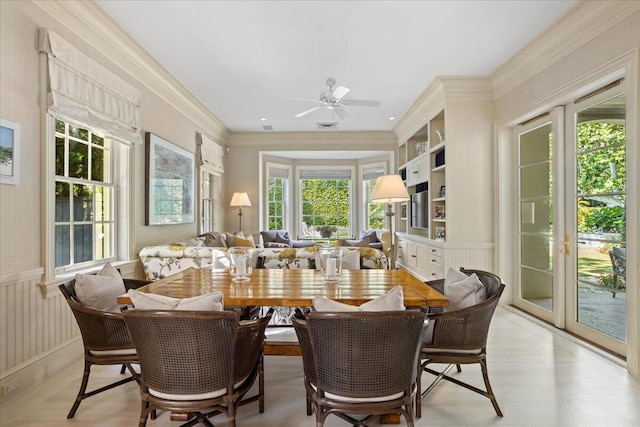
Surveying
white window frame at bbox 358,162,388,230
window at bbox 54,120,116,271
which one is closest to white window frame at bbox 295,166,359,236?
white window frame at bbox 358,162,388,230

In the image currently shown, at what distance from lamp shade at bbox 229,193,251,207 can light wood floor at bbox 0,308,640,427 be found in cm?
428

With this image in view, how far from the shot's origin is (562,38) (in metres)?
3.13

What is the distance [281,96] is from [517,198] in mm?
3384

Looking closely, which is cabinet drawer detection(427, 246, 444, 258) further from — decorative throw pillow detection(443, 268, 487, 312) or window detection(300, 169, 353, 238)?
window detection(300, 169, 353, 238)

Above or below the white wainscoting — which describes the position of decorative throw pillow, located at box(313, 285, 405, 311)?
above

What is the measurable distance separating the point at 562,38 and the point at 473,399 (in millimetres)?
3184

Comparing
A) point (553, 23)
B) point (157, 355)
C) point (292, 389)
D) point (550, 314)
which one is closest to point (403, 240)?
point (550, 314)

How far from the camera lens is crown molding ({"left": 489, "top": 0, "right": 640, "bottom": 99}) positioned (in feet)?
8.64

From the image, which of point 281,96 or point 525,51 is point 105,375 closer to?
point 281,96

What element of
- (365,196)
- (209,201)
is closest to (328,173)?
(365,196)

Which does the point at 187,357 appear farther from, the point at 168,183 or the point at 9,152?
the point at 168,183

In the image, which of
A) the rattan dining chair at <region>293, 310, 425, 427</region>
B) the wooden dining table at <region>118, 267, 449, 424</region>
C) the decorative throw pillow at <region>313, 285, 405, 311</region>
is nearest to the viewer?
the rattan dining chair at <region>293, 310, 425, 427</region>

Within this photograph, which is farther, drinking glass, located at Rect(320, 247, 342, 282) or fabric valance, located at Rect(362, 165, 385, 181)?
fabric valance, located at Rect(362, 165, 385, 181)

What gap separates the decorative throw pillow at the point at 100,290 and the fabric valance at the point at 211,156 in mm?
3646
